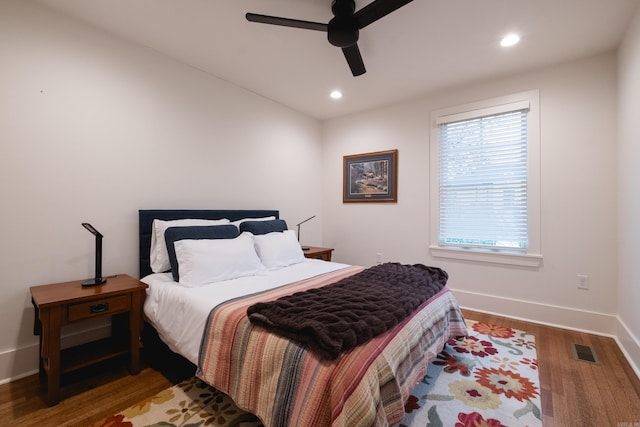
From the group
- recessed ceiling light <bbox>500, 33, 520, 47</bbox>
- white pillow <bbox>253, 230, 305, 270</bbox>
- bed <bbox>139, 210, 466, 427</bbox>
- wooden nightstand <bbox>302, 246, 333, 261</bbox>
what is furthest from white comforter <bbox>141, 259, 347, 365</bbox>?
recessed ceiling light <bbox>500, 33, 520, 47</bbox>

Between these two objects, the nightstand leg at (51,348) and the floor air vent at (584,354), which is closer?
the nightstand leg at (51,348)

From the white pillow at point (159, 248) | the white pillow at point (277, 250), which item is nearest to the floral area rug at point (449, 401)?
the white pillow at point (159, 248)

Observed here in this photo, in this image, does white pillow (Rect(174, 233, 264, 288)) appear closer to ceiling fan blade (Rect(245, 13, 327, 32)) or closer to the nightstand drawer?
the nightstand drawer

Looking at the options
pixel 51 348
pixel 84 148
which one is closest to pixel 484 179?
pixel 84 148

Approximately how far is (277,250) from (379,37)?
2124 mm

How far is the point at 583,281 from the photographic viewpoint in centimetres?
276

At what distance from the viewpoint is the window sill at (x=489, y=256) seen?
2.98 m

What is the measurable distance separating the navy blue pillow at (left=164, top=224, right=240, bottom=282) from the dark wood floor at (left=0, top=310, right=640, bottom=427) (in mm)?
751

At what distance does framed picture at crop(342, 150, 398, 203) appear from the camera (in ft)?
12.9

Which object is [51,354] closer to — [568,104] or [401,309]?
[401,309]

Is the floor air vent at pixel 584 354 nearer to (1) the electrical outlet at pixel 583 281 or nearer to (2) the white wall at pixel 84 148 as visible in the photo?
(1) the electrical outlet at pixel 583 281

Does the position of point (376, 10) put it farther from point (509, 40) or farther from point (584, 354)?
point (584, 354)

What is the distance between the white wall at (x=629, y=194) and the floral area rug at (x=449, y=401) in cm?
81

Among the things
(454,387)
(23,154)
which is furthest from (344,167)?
(23,154)
